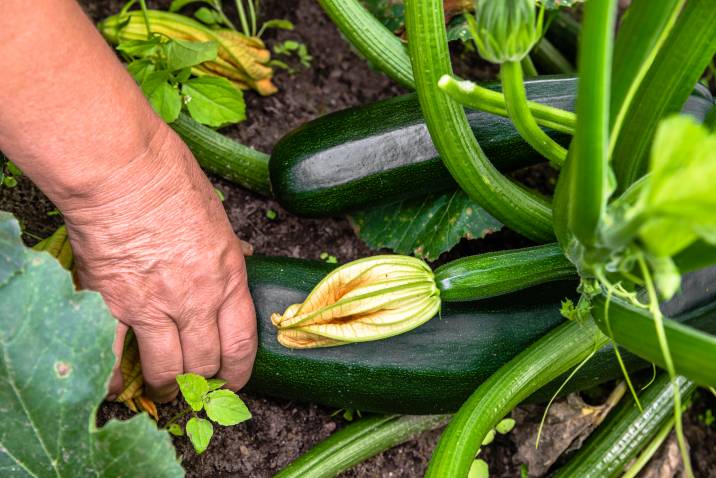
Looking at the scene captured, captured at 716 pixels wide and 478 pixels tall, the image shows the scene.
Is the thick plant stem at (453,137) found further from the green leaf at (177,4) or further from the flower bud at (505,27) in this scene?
the green leaf at (177,4)

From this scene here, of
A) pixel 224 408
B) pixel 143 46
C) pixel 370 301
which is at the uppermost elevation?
pixel 143 46

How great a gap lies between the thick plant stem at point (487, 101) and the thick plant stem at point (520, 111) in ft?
0.16

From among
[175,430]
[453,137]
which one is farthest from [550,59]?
[175,430]

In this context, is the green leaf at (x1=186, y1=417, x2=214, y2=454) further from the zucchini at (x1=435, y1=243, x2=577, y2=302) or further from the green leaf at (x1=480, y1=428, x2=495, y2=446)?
the green leaf at (x1=480, y1=428, x2=495, y2=446)

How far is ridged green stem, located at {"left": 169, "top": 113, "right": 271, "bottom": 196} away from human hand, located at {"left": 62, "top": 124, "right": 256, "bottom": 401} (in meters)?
0.48

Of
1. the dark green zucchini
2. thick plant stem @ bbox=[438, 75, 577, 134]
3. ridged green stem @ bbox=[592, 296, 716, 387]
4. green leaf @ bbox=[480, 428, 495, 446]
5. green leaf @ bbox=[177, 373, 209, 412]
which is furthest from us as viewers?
green leaf @ bbox=[480, 428, 495, 446]

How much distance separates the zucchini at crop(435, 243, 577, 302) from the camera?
1627 millimetres

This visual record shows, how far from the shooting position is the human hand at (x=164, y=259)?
145 centimetres

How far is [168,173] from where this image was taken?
4.92ft

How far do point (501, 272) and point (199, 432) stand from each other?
699 millimetres

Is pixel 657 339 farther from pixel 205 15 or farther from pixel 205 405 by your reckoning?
pixel 205 15

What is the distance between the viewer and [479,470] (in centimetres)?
196

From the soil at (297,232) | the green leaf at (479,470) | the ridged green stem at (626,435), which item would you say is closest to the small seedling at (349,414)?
the soil at (297,232)

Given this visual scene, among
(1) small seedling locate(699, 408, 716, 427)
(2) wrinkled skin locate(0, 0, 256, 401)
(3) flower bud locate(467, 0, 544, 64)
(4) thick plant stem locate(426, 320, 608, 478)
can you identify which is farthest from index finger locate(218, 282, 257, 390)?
(1) small seedling locate(699, 408, 716, 427)
